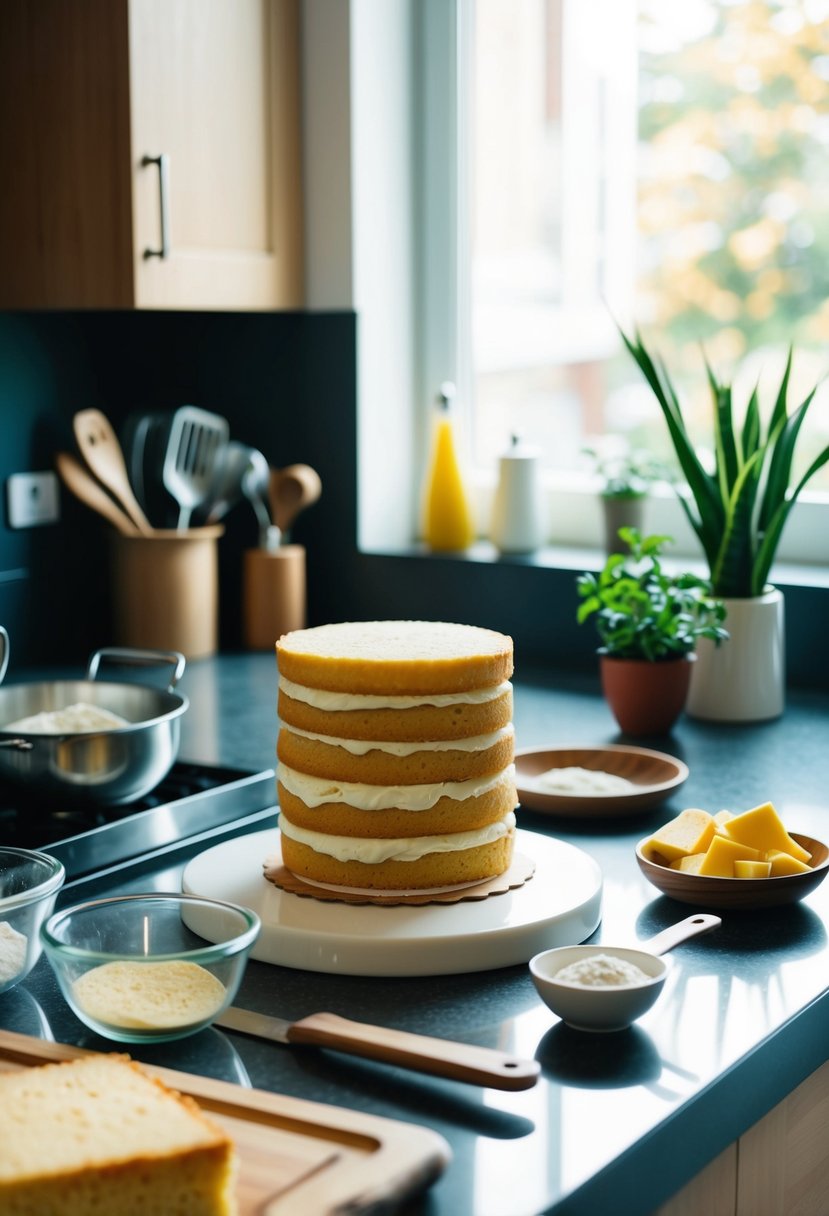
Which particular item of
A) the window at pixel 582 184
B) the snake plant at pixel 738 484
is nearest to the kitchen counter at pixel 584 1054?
the snake plant at pixel 738 484

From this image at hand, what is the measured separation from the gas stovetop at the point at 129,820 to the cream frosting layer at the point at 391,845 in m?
0.27

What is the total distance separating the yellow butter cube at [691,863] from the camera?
4.28 ft

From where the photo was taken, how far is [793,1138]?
3.82 ft

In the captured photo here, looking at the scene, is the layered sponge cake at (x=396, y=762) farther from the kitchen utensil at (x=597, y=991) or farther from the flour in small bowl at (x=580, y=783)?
the flour in small bowl at (x=580, y=783)

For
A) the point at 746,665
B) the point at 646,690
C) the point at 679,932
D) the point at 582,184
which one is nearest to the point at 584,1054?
the point at 679,932

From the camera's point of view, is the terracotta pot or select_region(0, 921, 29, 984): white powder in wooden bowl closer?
select_region(0, 921, 29, 984): white powder in wooden bowl

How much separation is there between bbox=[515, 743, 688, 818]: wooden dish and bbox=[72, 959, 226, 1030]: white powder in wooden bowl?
1.88ft

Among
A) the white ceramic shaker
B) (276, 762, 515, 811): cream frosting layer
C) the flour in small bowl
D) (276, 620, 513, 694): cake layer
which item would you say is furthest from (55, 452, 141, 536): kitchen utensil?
(276, 762, 515, 811): cream frosting layer

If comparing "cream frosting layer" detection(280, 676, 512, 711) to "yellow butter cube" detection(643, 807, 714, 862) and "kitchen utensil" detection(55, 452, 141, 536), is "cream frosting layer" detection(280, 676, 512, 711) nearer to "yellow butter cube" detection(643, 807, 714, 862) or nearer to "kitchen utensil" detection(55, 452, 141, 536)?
"yellow butter cube" detection(643, 807, 714, 862)

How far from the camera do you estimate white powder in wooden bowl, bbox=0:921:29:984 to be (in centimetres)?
111

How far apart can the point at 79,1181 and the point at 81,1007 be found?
0.84 feet

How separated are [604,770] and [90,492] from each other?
3.33 ft

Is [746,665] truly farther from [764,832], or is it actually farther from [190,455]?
[190,455]

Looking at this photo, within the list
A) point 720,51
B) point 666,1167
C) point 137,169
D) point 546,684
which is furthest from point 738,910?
point 720,51
